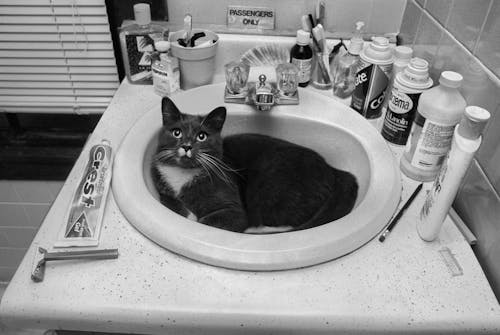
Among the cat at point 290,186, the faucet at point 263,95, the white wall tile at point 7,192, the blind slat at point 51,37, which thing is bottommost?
the white wall tile at point 7,192

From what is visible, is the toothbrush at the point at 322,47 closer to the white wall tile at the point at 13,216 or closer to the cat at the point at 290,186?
the cat at the point at 290,186

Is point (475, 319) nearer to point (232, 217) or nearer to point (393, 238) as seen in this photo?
point (393, 238)

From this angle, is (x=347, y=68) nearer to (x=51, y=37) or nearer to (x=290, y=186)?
(x=290, y=186)

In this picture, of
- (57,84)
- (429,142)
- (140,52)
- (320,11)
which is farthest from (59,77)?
(429,142)

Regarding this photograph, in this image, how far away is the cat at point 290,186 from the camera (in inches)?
33.8

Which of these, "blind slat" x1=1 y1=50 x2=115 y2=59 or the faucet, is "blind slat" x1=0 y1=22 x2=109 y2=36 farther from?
the faucet

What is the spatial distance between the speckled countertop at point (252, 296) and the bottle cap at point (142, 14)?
0.60 metres

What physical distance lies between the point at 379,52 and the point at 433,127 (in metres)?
0.24

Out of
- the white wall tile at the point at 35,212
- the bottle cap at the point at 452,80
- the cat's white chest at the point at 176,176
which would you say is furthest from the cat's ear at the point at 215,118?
the white wall tile at the point at 35,212

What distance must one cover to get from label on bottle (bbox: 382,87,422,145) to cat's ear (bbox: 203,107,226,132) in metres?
0.37

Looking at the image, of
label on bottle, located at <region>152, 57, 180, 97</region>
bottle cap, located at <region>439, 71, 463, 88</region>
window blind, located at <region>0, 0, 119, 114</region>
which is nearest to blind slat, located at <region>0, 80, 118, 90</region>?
window blind, located at <region>0, 0, 119, 114</region>

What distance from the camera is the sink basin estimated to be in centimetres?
65

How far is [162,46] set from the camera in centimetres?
100

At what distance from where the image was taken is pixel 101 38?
1.14m
